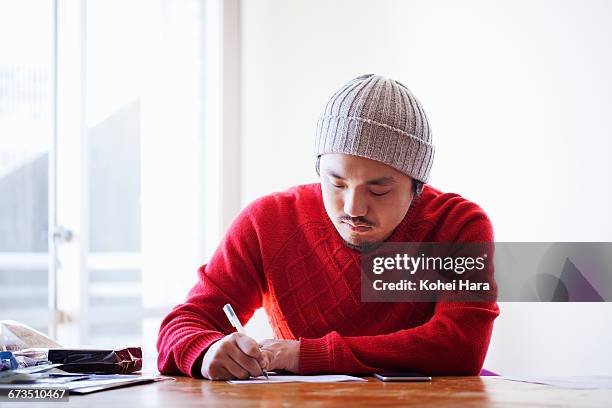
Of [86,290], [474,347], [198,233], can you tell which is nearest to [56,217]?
[86,290]

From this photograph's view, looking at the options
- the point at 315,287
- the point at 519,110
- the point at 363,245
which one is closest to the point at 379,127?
the point at 363,245

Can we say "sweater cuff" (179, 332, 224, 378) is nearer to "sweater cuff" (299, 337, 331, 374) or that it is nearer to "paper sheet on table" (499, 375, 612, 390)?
"sweater cuff" (299, 337, 331, 374)

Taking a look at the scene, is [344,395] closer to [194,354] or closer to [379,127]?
[194,354]

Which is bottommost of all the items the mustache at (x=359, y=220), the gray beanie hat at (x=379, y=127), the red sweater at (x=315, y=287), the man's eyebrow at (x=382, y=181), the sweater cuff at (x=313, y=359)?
the sweater cuff at (x=313, y=359)

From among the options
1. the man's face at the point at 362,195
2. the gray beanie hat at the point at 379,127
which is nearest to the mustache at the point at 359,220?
the man's face at the point at 362,195

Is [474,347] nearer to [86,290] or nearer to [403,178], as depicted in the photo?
[403,178]

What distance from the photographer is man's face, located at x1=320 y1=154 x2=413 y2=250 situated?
5.59 ft

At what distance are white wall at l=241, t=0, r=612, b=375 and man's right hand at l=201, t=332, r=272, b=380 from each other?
103cm

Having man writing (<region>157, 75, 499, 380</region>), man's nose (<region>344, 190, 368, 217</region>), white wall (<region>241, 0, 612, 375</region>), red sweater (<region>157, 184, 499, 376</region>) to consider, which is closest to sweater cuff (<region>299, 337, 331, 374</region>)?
man writing (<region>157, 75, 499, 380</region>)

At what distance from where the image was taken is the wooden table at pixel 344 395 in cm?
121

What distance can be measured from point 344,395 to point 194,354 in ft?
1.33

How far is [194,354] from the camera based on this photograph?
1.59m

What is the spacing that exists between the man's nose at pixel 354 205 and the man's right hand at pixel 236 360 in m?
0.35

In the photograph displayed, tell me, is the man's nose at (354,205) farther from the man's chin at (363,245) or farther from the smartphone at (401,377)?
the smartphone at (401,377)
